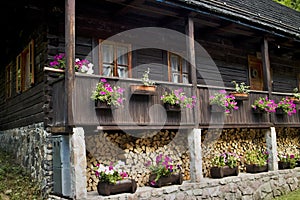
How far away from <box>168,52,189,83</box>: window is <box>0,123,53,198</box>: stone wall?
4.04 metres

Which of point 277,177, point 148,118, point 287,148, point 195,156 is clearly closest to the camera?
point 148,118

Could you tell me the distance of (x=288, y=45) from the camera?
11.2 metres

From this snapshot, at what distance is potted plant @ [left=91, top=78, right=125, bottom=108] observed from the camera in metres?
6.21

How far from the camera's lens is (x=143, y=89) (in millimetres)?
6891

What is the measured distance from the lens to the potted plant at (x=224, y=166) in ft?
26.8

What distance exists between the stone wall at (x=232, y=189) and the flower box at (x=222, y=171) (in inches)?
4.9

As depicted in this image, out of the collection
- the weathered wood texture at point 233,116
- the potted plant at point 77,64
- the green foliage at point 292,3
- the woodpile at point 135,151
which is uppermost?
the green foliage at point 292,3

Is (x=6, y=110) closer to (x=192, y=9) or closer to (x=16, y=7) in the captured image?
(x=16, y=7)

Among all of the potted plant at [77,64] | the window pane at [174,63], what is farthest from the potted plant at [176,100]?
the window pane at [174,63]

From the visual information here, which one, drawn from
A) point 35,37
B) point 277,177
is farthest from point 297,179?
point 35,37

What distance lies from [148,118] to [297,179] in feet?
18.5

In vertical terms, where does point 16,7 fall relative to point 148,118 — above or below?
above

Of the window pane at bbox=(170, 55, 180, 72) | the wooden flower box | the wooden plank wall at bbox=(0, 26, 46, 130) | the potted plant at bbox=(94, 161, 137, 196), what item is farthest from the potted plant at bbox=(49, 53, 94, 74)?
the wooden flower box

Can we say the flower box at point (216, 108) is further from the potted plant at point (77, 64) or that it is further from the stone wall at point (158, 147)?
the potted plant at point (77, 64)
